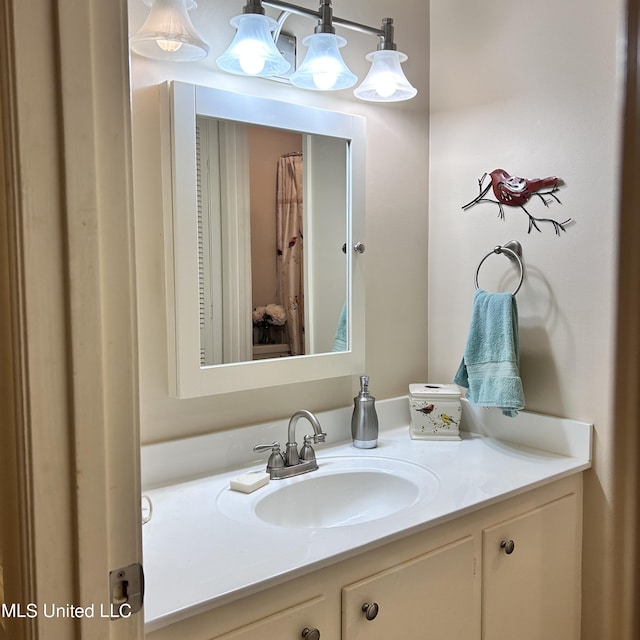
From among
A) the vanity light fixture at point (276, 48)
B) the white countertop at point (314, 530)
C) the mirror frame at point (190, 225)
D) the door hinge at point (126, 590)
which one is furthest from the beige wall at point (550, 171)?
the door hinge at point (126, 590)

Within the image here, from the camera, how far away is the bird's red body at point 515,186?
1.63 meters

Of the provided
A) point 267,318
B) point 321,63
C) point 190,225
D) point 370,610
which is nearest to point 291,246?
point 267,318

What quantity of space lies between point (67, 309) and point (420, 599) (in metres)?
0.98

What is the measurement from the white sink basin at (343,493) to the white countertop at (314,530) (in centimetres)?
3

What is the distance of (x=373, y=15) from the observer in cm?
177

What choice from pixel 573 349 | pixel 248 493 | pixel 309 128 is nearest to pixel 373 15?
pixel 309 128

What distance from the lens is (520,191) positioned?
168cm

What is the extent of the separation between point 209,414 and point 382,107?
108cm

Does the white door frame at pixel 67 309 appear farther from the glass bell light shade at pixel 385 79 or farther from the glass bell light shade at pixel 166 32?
the glass bell light shade at pixel 385 79

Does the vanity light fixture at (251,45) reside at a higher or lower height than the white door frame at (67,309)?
higher

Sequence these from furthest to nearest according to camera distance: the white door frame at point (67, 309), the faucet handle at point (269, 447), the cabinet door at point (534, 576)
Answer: the faucet handle at point (269, 447) → the cabinet door at point (534, 576) → the white door frame at point (67, 309)

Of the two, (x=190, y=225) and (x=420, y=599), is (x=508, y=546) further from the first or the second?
(x=190, y=225)

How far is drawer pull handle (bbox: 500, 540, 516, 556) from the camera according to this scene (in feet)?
4.50

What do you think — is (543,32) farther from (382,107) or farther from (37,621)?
(37,621)
